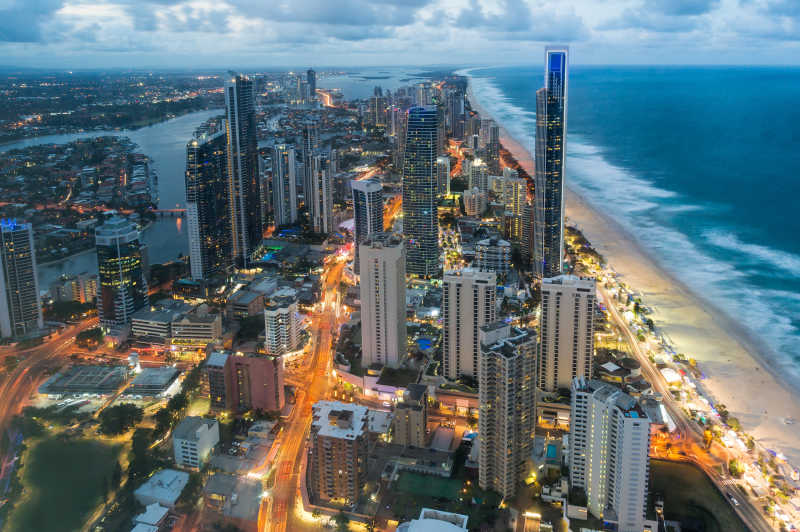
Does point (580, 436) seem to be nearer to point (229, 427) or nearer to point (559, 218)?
point (229, 427)

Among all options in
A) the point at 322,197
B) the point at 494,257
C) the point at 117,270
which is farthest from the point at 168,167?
the point at 494,257

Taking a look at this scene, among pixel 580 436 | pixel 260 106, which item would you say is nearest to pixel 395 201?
pixel 260 106

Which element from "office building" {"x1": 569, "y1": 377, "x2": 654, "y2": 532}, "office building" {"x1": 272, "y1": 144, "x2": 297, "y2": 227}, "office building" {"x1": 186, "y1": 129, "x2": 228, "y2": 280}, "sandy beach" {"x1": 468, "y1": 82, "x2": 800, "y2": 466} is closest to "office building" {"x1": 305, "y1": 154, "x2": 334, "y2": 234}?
"office building" {"x1": 272, "y1": 144, "x2": 297, "y2": 227}

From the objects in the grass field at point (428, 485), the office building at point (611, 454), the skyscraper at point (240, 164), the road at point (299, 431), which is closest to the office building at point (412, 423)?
the grass field at point (428, 485)

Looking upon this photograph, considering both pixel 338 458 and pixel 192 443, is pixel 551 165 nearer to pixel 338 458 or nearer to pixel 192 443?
pixel 338 458

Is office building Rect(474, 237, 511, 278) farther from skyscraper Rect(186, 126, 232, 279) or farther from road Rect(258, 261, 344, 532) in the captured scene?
skyscraper Rect(186, 126, 232, 279)
